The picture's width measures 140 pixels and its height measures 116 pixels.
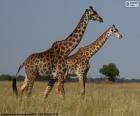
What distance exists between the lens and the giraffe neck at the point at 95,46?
16875 millimetres

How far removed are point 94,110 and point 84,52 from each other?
20.6 feet

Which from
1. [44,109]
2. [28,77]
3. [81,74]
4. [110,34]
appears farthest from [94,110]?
[110,34]

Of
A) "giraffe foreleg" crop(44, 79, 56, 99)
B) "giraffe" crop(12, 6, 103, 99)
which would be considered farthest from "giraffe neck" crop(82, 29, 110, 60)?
"giraffe foreleg" crop(44, 79, 56, 99)

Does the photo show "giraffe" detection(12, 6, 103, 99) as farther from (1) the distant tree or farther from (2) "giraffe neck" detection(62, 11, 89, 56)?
(1) the distant tree

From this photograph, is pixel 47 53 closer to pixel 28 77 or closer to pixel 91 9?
pixel 28 77

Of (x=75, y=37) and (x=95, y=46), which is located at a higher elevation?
(x=75, y=37)

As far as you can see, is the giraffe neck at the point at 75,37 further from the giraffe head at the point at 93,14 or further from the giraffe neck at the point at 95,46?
the giraffe neck at the point at 95,46

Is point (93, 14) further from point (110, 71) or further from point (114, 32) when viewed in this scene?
point (110, 71)

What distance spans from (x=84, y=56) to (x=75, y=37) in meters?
2.00

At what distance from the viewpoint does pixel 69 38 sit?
14.9m

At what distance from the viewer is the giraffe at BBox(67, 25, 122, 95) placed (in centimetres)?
1636

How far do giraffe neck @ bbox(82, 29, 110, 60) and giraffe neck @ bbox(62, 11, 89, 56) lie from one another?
156 centimetres

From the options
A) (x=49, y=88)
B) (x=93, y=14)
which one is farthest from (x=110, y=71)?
(x=49, y=88)

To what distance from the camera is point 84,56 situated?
55.5ft
